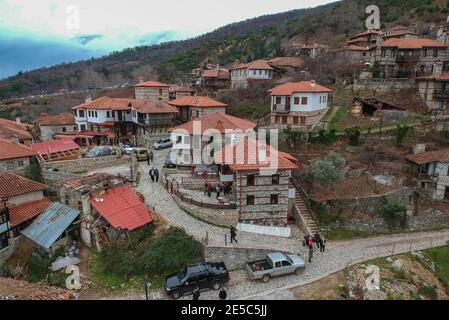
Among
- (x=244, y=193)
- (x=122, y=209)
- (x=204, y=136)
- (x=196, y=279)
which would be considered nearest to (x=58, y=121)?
(x=204, y=136)

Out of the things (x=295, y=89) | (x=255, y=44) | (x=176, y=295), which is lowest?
(x=176, y=295)

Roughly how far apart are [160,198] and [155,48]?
154m

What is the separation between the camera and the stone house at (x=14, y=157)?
31.6 meters

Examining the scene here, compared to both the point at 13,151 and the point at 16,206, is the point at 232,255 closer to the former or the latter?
the point at 16,206

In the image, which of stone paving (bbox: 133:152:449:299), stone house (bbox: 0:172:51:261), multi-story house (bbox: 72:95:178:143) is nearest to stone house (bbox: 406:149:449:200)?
stone paving (bbox: 133:152:449:299)

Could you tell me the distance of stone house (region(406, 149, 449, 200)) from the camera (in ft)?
89.0

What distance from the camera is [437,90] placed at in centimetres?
3831

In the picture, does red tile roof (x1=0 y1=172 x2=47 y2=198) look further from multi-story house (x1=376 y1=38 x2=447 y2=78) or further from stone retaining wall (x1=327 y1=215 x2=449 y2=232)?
multi-story house (x1=376 y1=38 x2=447 y2=78)

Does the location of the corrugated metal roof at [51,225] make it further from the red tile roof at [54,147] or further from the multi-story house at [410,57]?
the multi-story house at [410,57]

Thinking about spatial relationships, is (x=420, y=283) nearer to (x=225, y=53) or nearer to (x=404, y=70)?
(x=404, y=70)

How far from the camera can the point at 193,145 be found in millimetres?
33281

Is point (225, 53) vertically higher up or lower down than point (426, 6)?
lower down

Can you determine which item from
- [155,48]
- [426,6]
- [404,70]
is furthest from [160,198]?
[155,48]

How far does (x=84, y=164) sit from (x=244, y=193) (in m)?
19.1
